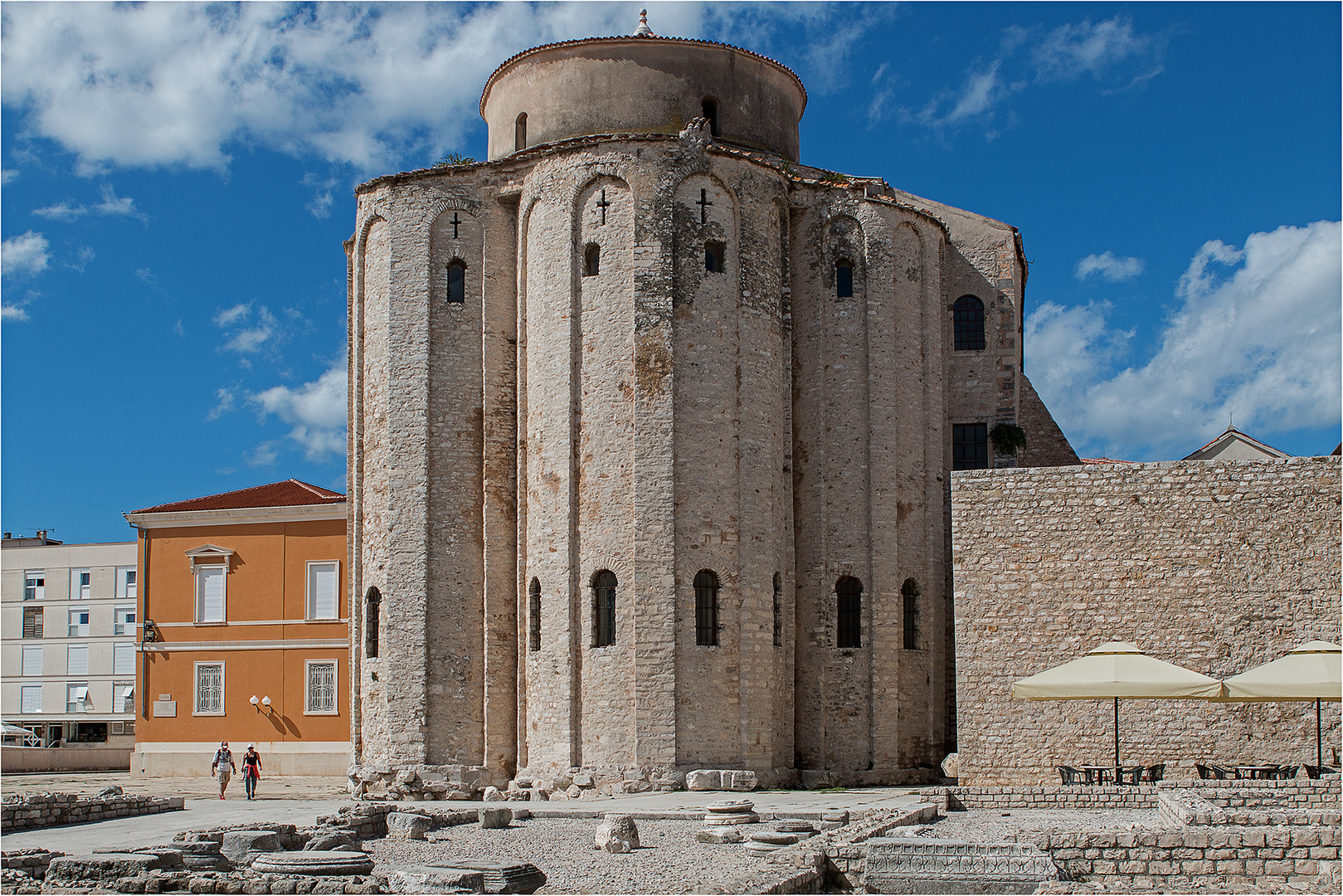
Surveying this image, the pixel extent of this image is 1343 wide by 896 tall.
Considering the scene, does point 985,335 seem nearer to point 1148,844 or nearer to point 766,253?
point 766,253

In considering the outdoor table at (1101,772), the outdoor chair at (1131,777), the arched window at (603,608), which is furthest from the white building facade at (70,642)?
the outdoor chair at (1131,777)

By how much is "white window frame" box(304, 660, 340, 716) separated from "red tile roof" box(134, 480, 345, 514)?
4.07 m

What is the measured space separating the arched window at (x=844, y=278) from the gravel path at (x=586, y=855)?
1334 cm

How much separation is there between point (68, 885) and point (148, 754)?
23.4m

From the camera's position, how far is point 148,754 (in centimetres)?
3553

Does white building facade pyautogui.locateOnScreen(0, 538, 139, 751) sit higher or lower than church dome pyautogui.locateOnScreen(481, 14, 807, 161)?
lower

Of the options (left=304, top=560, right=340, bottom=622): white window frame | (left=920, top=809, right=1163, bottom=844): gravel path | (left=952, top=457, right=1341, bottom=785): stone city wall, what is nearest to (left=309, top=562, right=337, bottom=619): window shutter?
(left=304, top=560, right=340, bottom=622): white window frame

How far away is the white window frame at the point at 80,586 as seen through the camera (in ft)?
181

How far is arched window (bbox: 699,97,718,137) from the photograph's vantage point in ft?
100

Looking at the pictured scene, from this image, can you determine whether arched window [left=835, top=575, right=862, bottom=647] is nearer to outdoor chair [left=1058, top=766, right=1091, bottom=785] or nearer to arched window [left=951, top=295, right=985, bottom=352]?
arched window [left=951, top=295, right=985, bottom=352]

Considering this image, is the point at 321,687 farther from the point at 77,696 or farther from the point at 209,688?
the point at 77,696

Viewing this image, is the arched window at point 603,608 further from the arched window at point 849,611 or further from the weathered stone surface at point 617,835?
the weathered stone surface at point 617,835

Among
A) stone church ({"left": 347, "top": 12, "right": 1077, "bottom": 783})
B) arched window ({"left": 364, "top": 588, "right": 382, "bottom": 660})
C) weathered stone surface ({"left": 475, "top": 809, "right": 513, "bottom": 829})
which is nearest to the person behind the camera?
weathered stone surface ({"left": 475, "top": 809, "right": 513, "bottom": 829})

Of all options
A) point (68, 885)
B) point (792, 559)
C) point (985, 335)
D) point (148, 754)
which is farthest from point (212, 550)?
point (68, 885)
